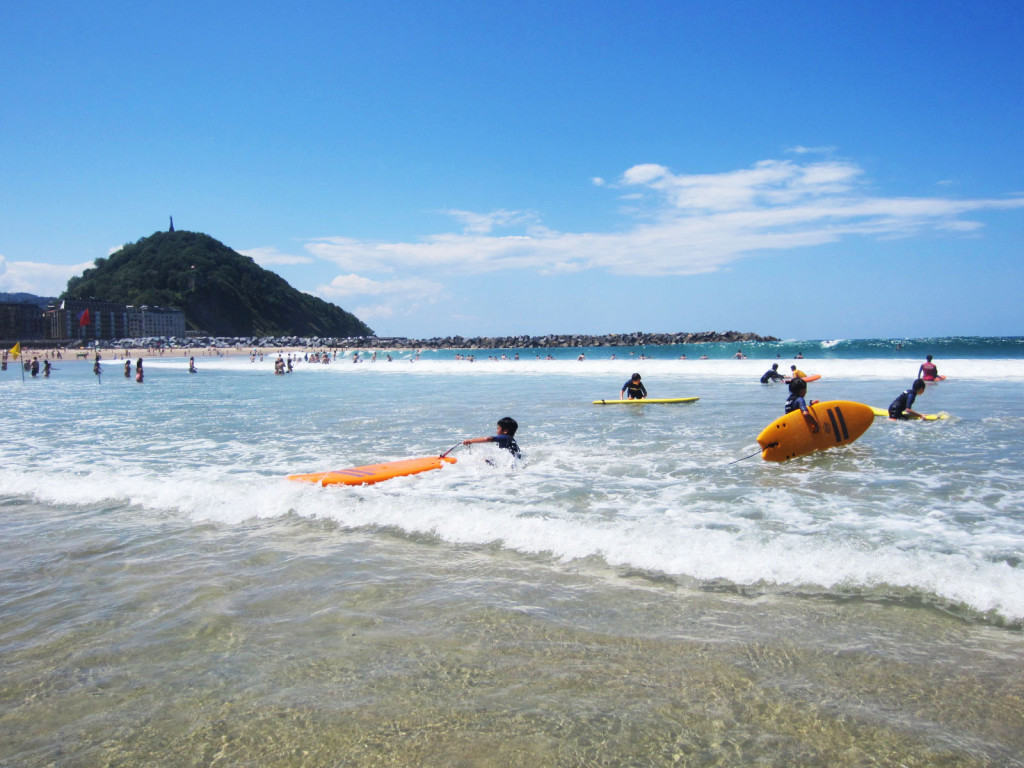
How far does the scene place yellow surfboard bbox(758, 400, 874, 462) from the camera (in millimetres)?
9531

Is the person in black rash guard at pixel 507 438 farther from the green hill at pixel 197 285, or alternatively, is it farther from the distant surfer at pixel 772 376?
the green hill at pixel 197 285

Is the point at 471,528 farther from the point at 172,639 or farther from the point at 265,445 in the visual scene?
the point at 265,445

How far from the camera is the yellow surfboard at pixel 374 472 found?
8.07 metres

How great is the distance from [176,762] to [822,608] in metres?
3.91

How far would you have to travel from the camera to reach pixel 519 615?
160 inches

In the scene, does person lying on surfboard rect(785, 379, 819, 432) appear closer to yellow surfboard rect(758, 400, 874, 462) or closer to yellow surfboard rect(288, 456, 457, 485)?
yellow surfboard rect(758, 400, 874, 462)

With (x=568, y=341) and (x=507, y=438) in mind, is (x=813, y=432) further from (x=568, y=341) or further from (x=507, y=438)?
(x=568, y=341)

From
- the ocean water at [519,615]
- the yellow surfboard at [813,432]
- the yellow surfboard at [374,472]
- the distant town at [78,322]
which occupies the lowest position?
the ocean water at [519,615]

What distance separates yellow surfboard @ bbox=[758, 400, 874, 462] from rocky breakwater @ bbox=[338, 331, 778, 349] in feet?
353

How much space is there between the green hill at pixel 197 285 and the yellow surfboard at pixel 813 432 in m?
154

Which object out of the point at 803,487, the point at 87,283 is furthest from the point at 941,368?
the point at 87,283

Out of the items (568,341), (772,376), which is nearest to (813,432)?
(772,376)

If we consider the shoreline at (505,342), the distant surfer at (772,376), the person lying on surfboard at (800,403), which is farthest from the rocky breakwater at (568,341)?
the person lying on surfboard at (800,403)

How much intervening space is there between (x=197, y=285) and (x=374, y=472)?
160 meters
